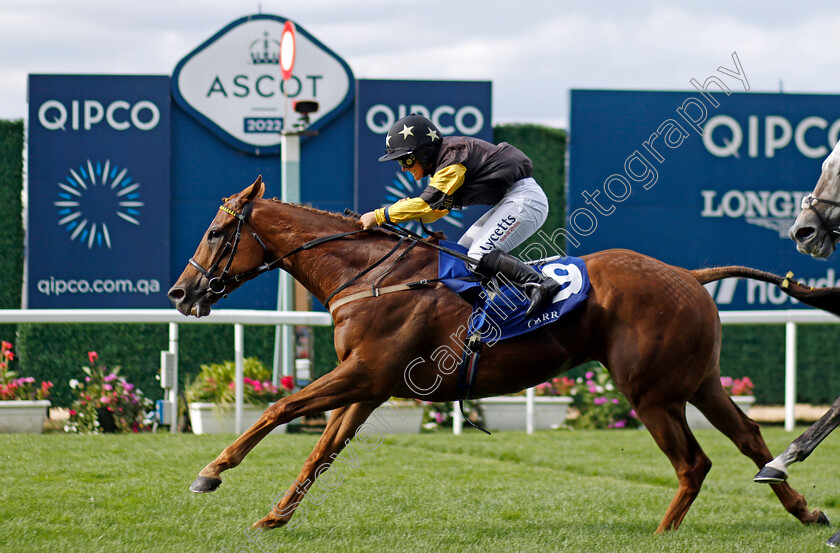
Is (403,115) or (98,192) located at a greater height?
(403,115)

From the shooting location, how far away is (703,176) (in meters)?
10.2

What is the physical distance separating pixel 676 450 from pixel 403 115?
603cm

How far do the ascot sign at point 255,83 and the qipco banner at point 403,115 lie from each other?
1.05ft

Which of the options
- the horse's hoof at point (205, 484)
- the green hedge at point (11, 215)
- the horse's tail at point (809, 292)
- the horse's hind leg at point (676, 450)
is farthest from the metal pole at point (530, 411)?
the green hedge at point (11, 215)

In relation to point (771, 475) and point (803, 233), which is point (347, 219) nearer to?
point (803, 233)

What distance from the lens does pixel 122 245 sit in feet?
31.6

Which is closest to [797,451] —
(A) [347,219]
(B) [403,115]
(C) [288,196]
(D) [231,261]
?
(A) [347,219]

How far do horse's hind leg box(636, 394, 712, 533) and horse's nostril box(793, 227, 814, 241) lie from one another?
3.19ft

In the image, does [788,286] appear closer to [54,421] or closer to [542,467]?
[542,467]

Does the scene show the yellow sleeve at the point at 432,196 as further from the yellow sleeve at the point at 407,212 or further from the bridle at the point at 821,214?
the bridle at the point at 821,214

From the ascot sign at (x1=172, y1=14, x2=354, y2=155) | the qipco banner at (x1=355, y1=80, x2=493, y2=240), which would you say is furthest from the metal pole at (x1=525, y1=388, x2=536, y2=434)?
the ascot sign at (x1=172, y1=14, x2=354, y2=155)

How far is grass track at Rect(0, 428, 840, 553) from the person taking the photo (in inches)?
167

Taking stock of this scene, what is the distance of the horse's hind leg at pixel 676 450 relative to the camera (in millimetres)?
4496

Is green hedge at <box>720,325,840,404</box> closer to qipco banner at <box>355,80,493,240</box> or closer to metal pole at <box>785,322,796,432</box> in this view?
metal pole at <box>785,322,796,432</box>
